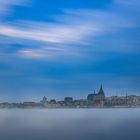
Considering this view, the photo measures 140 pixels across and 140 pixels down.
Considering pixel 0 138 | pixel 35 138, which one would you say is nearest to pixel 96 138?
pixel 35 138

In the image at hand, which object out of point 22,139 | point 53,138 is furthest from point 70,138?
point 22,139

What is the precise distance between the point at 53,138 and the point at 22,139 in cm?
764

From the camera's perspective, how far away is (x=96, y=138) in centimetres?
10669

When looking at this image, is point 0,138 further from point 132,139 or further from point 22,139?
point 132,139

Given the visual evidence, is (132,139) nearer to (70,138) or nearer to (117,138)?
(117,138)

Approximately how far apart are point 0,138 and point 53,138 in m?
13.0

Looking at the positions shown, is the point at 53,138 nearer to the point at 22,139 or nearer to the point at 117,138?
the point at 22,139

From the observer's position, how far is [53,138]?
106000mm

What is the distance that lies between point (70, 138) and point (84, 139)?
15.3ft

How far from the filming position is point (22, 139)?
105 metres

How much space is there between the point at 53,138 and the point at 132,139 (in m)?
19.6

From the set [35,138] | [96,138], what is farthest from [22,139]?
[96,138]

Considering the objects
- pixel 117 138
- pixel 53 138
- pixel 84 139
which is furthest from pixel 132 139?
pixel 53 138

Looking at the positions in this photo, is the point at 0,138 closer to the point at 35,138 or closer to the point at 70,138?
the point at 35,138
